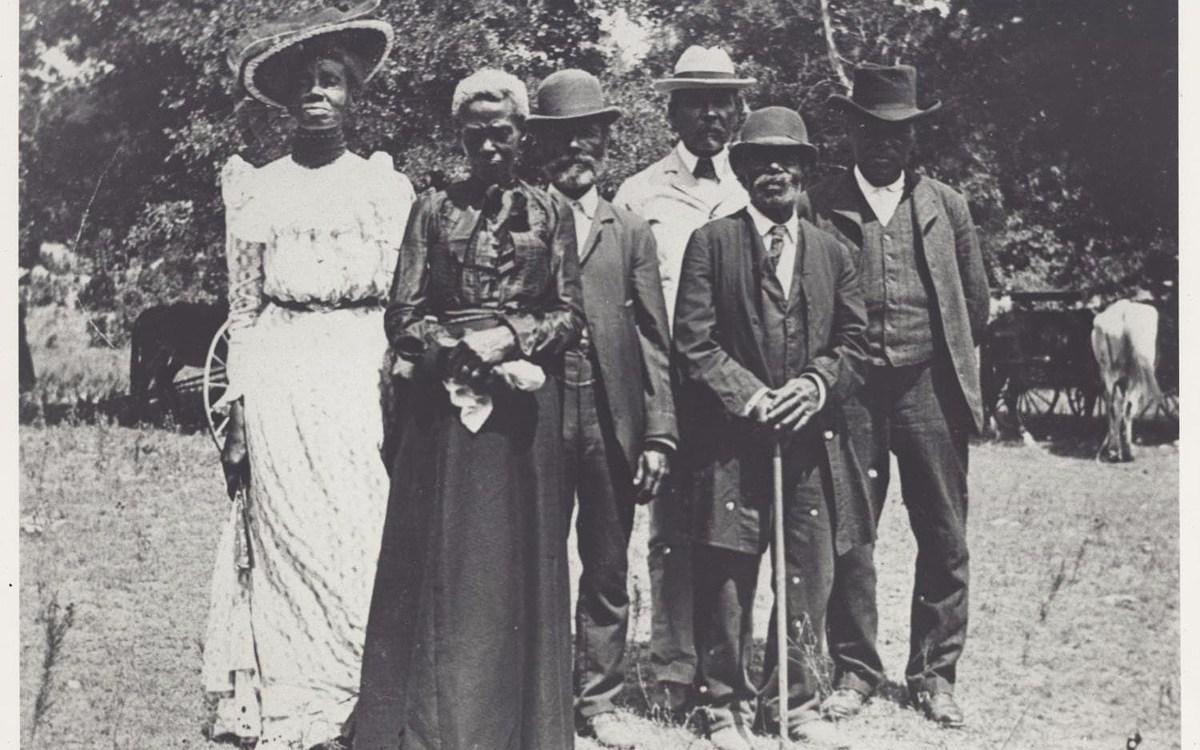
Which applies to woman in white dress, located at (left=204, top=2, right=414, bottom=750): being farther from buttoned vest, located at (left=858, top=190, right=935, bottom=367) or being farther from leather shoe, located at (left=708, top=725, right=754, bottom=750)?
buttoned vest, located at (left=858, top=190, right=935, bottom=367)

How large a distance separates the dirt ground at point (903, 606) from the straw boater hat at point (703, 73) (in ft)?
5.96

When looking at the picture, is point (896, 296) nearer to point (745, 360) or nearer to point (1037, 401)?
point (745, 360)

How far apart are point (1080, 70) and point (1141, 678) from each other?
2.39 meters

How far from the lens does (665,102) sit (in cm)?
480

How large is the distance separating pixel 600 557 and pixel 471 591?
0.72 metres

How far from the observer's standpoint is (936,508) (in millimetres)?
4387

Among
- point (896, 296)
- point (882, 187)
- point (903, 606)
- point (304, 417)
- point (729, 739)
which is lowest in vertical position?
point (729, 739)

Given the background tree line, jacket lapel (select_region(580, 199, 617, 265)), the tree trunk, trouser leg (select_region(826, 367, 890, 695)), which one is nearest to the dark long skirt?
jacket lapel (select_region(580, 199, 617, 265))

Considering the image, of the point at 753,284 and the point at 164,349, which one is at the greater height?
the point at 753,284

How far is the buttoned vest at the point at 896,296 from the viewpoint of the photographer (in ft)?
14.1

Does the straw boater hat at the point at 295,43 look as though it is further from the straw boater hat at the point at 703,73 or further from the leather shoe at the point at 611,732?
the leather shoe at the point at 611,732

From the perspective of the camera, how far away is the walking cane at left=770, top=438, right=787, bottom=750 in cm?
402

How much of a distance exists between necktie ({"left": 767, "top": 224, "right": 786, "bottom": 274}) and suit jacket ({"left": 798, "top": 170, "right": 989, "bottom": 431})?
29 cm

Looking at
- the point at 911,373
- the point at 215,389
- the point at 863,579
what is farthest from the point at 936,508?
the point at 215,389
